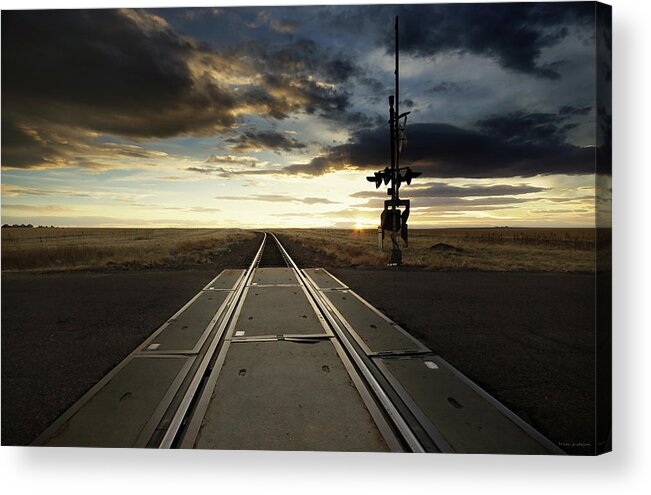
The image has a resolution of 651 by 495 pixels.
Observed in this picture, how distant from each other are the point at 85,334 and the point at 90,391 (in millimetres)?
1907

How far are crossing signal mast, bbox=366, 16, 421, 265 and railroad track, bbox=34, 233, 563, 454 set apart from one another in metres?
1.68

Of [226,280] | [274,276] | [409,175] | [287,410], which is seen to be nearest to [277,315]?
[287,410]

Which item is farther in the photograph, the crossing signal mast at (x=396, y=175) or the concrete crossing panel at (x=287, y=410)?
the crossing signal mast at (x=396, y=175)

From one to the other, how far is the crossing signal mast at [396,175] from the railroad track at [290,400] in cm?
168

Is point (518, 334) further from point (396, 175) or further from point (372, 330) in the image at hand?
point (396, 175)

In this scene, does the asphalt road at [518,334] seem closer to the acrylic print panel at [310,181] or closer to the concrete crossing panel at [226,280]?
the acrylic print panel at [310,181]

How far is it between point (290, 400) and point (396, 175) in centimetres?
338

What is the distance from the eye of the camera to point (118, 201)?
4.21 meters

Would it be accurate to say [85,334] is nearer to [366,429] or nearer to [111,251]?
[366,429]

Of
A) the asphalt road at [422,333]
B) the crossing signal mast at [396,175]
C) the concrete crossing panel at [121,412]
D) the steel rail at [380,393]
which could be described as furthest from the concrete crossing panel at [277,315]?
the crossing signal mast at [396,175]

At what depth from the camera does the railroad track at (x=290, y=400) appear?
278 cm

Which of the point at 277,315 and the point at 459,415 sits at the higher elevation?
the point at 277,315

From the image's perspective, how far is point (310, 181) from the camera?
445cm

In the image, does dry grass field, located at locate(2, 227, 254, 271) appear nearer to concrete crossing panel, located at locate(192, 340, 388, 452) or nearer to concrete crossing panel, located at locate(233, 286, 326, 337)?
concrete crossing panel, located at locate(233, 286, 326, 337)
